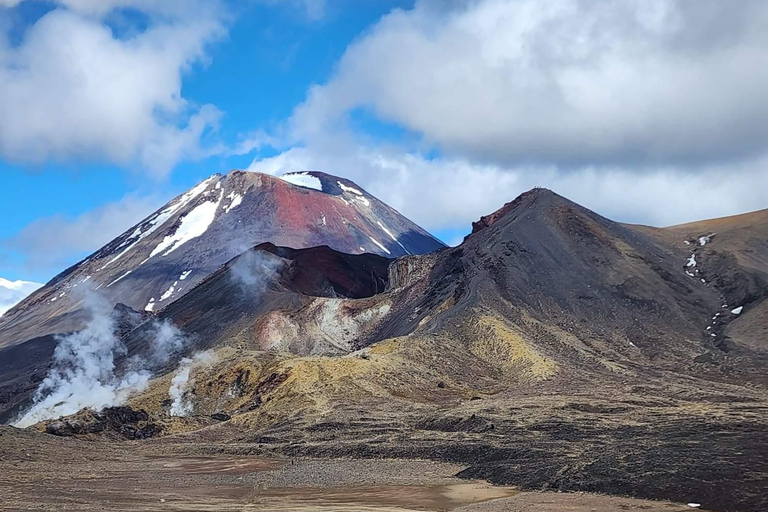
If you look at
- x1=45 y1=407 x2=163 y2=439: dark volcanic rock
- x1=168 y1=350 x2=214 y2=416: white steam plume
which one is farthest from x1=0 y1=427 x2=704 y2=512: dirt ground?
x1=168 y1=350 x2=214 y2=416: white steam plume

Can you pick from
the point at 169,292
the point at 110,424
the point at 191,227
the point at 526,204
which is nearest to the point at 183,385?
the point at 110,424

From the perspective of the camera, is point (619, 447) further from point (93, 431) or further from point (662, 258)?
point (662, 258)

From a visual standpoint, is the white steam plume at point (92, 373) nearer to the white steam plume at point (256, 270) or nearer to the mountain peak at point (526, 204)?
the white steam plume at point (256, 270)

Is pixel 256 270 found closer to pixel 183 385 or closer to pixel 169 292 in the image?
pixel 183 385

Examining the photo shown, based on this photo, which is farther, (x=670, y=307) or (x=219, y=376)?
(x=670, y=307)

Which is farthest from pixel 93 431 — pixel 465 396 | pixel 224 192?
pixel 224 192

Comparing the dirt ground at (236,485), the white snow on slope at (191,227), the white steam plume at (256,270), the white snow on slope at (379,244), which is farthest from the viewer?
the white snow on slope at (379,244)

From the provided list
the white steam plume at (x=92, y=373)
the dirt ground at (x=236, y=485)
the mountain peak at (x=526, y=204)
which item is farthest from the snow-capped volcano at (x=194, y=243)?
the dirt ground at (x=236, y=485)
